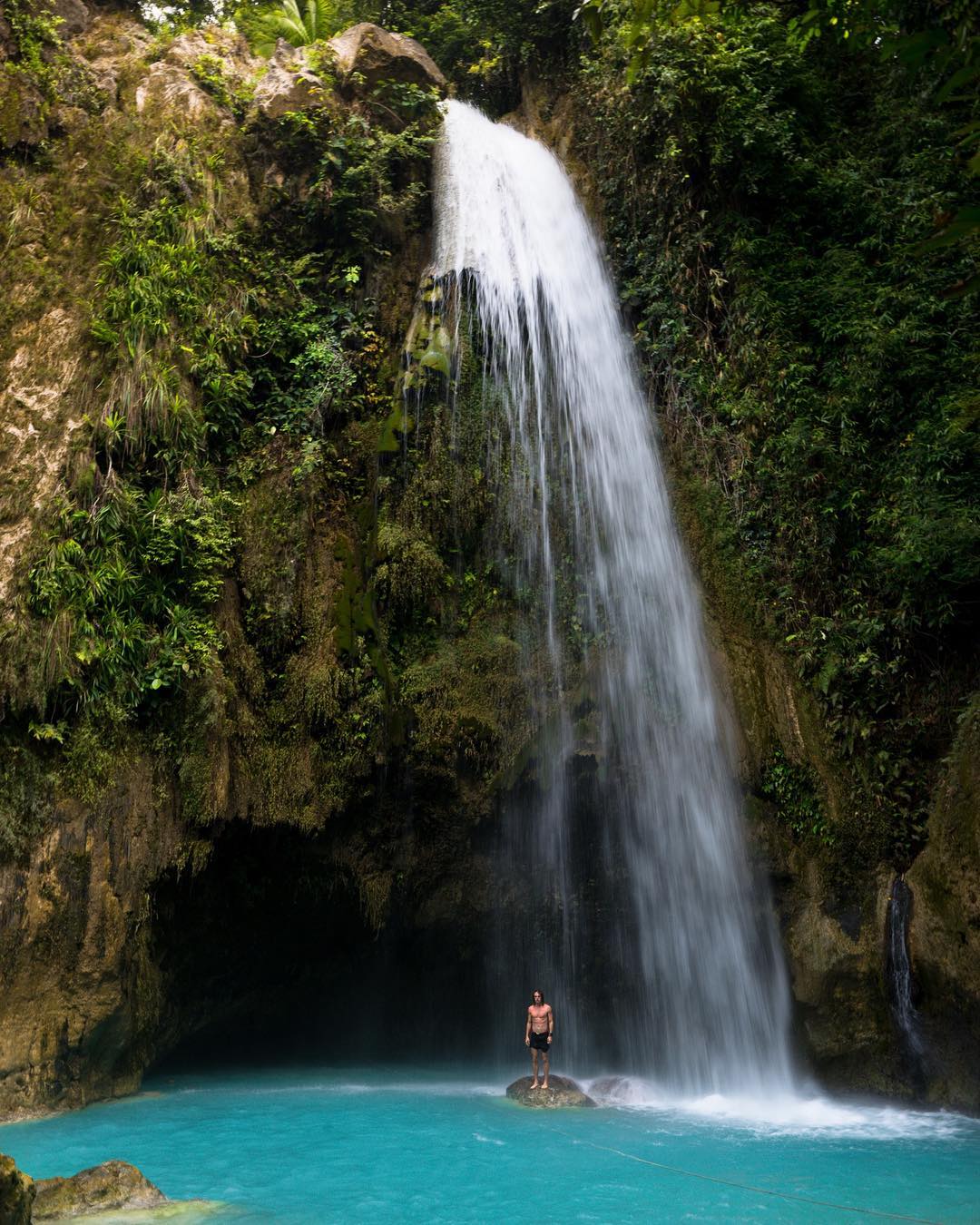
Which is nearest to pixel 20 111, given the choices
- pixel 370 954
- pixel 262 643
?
pixel 262 643

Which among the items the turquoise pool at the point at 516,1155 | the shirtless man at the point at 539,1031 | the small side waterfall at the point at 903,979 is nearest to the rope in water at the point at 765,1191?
the turquoise pool at the point at 516,1155

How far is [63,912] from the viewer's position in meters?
8.81

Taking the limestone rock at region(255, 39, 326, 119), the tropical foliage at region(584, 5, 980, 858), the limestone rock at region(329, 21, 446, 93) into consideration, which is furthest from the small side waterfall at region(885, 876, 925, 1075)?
the limestone rock at region(329, 21, 446, 93)

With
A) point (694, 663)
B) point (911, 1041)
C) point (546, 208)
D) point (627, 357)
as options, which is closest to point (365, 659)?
point (694, 663)

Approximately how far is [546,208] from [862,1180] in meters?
12.9

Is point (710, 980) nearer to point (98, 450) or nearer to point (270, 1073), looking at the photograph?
point (270, 1073)

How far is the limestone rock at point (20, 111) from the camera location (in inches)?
478

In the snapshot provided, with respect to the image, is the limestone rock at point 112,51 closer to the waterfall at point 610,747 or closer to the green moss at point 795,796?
the waterfall at point 610,747

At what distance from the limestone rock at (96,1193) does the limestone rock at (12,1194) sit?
4.27 feet

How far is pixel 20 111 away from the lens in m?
12.3

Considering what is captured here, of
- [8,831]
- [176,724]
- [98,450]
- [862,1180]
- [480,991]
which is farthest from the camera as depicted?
[480,991]

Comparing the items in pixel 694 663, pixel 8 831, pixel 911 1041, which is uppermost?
pixel 694 663

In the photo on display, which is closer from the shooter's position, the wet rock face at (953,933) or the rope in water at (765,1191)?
the rope in water at (765,1191)

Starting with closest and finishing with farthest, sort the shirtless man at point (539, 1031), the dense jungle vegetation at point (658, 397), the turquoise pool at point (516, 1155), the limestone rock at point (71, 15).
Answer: the turquoise pool at point (516, 1155)
the shirtless man at point (539, 1031)
the dense jungle vegetation at point (658, 397)
the limestone rock at point (71, 15)
